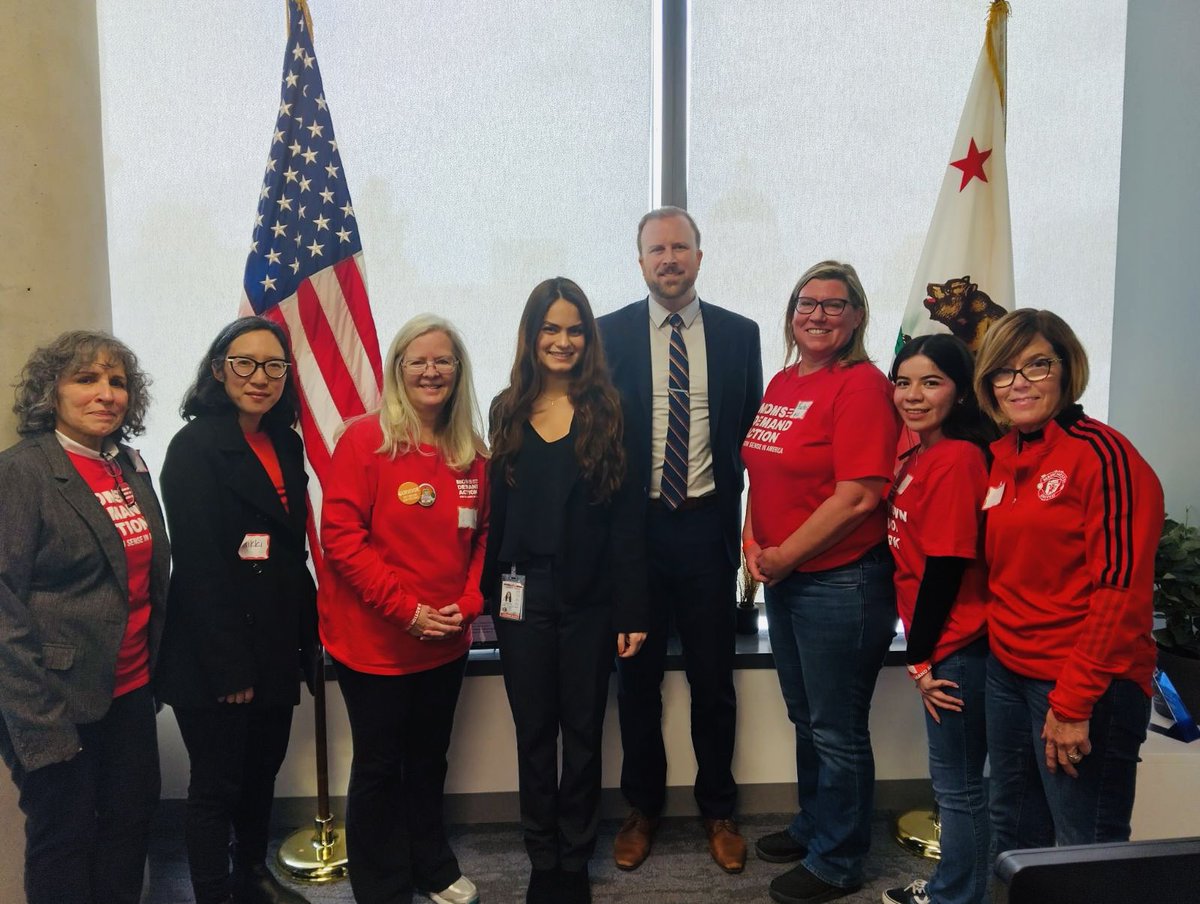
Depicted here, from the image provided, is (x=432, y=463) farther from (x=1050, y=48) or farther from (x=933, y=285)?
(x=1050, y=48)

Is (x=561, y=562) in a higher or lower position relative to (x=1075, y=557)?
lower

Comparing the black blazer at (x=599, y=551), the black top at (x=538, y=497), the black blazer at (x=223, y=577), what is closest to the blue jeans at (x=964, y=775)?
the black blazer at (x=599, y=551)

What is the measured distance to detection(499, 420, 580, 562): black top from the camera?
2.03 m

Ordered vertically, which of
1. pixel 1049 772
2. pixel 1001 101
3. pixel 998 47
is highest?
pixel 998 47

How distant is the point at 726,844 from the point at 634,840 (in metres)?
0.30

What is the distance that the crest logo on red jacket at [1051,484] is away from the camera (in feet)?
5.06

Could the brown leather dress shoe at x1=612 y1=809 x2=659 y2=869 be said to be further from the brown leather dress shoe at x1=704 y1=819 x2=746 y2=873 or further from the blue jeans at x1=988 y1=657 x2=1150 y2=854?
the blue jeans at x1=988 y1=657 x2=1150 y2=854

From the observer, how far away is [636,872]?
2.43 meters

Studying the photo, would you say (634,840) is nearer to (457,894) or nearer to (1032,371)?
(457,894)

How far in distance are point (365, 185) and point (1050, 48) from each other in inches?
107

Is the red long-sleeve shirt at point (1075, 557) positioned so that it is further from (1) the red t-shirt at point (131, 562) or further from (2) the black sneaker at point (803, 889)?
(1) the red t-shirt at point (131, 562)

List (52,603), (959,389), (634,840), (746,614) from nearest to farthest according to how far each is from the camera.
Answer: (52,603) < (959,389) < (634,840) < (746,614)

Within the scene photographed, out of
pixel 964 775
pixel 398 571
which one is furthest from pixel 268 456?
pixel 964 775

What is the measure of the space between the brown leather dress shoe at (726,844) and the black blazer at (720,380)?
887 millimetres
